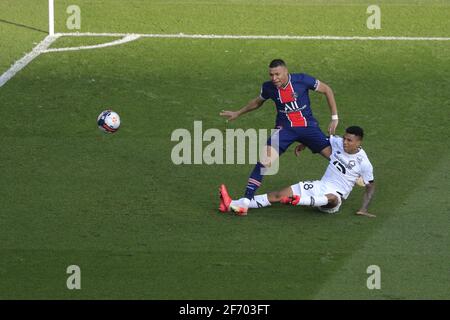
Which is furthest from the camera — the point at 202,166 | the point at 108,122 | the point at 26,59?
the point at 26,59

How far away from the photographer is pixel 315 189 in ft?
51.8

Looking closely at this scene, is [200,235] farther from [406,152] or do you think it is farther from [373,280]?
[406,152]

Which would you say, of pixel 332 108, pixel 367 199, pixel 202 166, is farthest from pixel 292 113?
pixel 202 166

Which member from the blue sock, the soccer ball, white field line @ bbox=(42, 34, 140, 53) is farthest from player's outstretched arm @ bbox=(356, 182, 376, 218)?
white field line @ bbox=(42, 34, 140, 53)

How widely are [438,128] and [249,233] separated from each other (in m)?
5.47

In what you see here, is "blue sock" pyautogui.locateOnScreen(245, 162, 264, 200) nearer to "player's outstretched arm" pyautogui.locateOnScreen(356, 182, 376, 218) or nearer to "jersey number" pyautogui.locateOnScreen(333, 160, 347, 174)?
"jersey number" pyautogui.locateOnScreen(333, 160, 347, 174)

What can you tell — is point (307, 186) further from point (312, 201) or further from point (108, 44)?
point (108, 44)

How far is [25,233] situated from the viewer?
599 inches

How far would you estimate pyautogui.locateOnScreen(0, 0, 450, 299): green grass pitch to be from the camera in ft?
45.9

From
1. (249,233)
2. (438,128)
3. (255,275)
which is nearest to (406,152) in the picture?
(438,128)

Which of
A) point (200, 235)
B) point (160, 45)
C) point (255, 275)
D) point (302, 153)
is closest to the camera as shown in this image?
point (255, 275)

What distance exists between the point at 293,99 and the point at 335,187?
1.32m

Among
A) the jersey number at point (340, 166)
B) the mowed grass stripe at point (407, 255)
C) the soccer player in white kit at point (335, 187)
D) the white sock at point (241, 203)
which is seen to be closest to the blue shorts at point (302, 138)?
the soccer player in white kit at point (335, 187)
